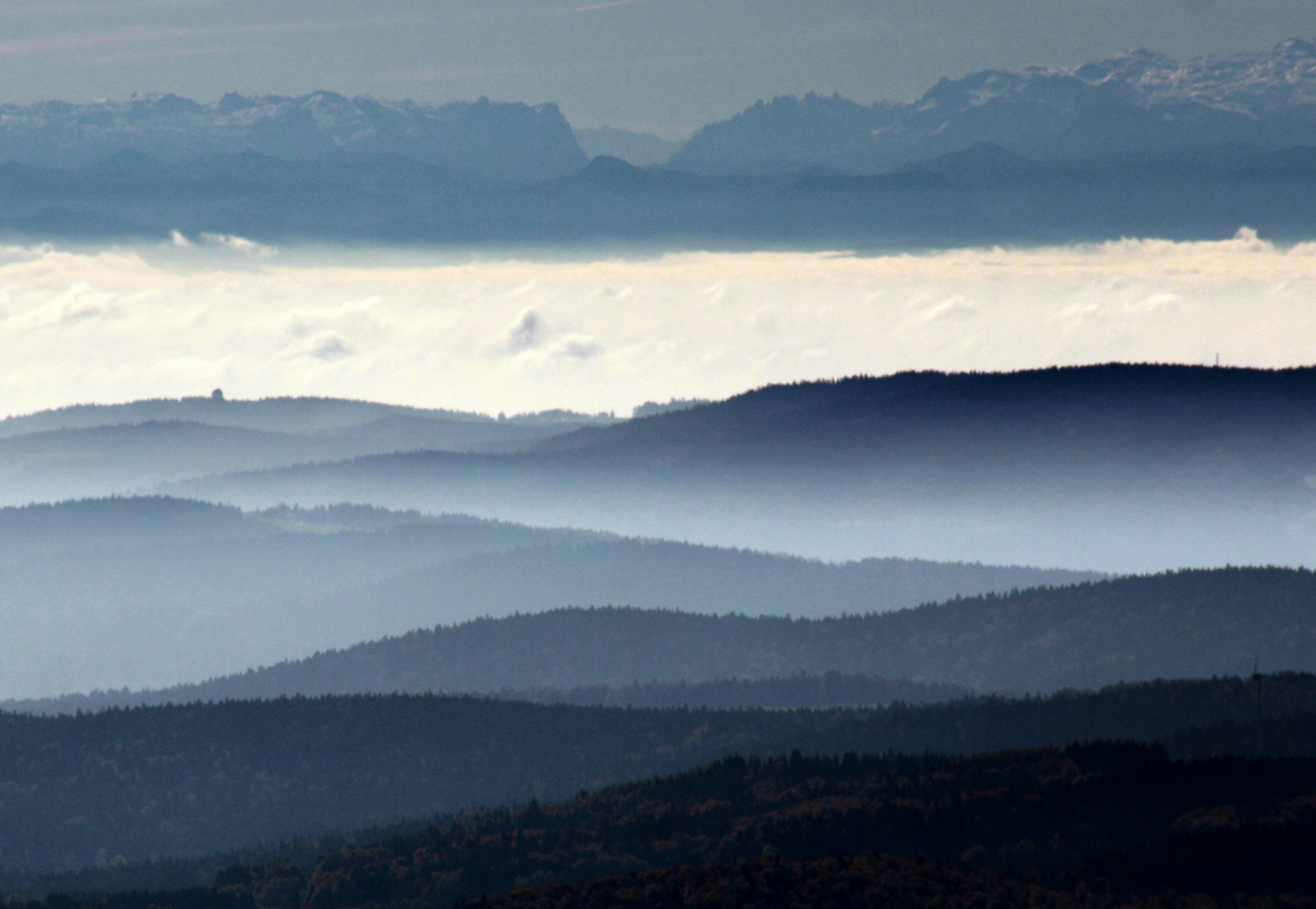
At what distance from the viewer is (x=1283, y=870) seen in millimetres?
59625

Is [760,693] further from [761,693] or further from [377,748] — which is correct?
[377,748]

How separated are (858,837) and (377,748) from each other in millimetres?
77025

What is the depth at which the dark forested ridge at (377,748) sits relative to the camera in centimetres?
11431

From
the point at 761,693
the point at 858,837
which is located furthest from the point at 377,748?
the point at 858,837

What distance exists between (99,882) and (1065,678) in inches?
4695

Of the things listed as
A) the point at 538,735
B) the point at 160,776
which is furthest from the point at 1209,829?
the point at 160,776

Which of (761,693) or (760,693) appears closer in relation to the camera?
(761,693)

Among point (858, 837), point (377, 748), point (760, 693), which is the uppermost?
point (760, 693)

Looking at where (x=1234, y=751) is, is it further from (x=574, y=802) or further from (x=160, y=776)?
(x=160, y=776)

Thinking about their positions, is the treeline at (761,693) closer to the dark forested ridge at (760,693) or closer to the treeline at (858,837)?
the dark forested ridge at (760,693)

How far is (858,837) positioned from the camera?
248 ft

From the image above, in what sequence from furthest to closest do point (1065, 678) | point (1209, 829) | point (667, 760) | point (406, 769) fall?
point (1065, 678) < point (406, 769) < point (667, 760) < point (1209, 829)

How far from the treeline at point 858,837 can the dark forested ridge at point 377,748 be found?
19983 millimetres

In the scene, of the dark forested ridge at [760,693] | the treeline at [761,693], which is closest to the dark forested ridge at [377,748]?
the dark forested ridge at [760,693]
